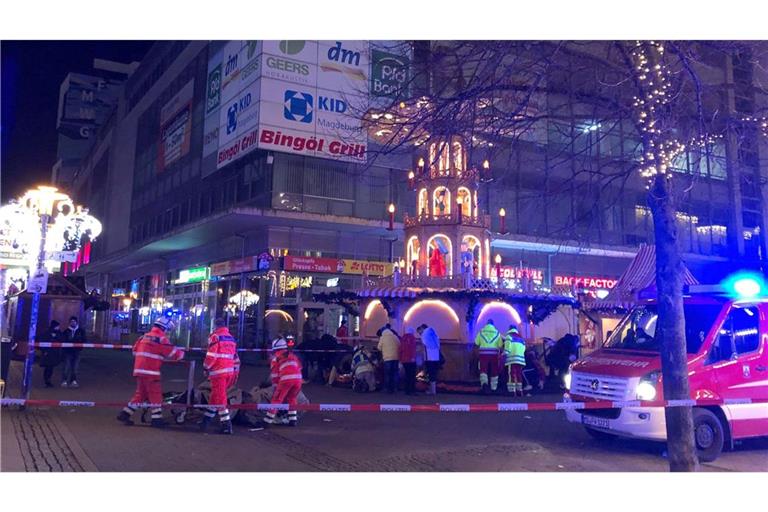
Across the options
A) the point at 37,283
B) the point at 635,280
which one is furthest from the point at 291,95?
the point at 37,283

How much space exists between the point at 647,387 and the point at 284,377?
569 centimetres

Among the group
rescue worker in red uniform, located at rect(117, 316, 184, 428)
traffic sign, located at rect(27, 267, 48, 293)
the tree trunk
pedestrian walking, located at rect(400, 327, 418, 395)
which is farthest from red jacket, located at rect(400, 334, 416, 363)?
the tree trunk

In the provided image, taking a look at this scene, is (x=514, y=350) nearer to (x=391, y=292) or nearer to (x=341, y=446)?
(x=391, y=292)

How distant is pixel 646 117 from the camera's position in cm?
737

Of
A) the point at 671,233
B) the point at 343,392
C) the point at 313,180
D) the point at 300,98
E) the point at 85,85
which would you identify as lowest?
the point at 343,392

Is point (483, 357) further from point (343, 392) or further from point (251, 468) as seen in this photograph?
point (251, 468)

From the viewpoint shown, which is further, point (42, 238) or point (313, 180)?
point (313, 180)

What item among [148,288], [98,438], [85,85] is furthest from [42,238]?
[85,85]

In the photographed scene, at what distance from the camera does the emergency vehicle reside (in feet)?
27.3

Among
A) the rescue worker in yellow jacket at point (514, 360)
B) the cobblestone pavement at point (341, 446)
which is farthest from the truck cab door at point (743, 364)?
the rescue worker in yellow jacket at point (514, 360)

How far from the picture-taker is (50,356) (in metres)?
14.8

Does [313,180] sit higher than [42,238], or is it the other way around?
[313,180]

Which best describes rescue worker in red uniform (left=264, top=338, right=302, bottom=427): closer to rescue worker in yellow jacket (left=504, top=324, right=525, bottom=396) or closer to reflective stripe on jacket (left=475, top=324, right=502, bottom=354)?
reflective stripe on jacket (left=475, top=324, right=502, bottom=354)

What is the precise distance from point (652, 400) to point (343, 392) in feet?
30.3
